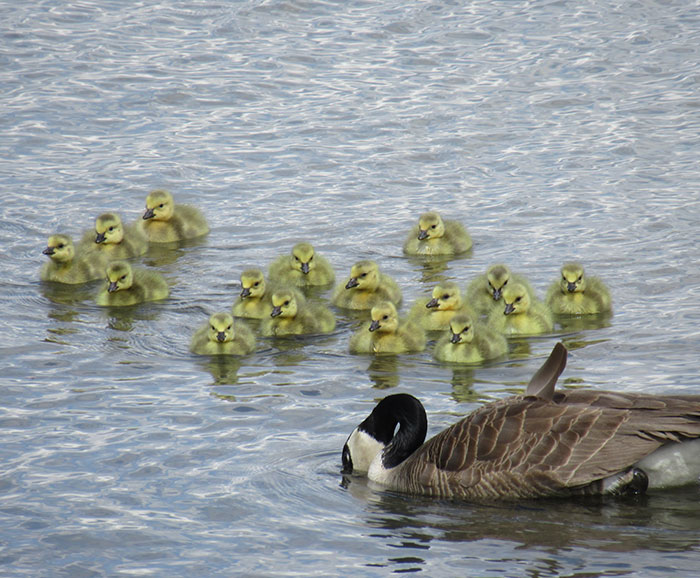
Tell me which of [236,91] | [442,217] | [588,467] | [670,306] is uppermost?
[236,91]

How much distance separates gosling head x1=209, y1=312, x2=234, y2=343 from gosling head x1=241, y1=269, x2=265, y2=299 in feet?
3.05

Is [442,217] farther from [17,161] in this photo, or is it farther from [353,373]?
[17,161]

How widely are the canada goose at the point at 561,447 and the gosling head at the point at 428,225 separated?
504 centimetres

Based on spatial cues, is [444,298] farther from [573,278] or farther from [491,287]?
[573,278]

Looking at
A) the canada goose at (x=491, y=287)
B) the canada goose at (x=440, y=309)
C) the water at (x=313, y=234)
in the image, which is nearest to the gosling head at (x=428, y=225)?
the water at (x=313, y=234)

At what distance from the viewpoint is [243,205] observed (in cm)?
1412

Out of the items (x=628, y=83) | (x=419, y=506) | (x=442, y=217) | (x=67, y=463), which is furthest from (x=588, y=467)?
(x=628, y=83)

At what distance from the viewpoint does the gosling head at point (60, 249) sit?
37.9 ft

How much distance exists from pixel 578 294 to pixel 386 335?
180cm

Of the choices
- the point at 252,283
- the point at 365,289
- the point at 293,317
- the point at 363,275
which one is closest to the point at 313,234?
the point at 365,289

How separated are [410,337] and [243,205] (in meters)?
4.55

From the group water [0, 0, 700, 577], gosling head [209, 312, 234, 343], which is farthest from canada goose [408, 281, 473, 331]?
gosling head [209, 312, 234, 343]

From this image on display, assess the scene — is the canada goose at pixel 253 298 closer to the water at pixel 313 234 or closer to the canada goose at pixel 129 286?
the water at pixel 313 234

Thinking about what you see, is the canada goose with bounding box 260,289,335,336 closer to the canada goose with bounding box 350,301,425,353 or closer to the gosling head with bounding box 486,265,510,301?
the canada goose with bounding box 350,301,425,353
